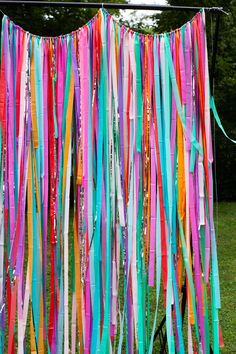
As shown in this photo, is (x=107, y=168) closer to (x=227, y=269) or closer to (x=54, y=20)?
(x=227, y=269)

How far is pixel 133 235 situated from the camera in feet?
9.07

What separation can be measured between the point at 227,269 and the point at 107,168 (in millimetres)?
3798

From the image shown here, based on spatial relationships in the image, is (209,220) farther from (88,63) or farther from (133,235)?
(88,63)

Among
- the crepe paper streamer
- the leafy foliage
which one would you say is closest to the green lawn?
the crepe paper streamer

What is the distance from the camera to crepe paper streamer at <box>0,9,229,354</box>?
8.98 ft

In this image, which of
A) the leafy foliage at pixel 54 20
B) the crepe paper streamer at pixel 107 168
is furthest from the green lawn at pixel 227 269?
the leafy foliage at pixel 54 20

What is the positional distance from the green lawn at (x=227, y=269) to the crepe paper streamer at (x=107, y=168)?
1.34 meters

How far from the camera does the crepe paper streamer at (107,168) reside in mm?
2736

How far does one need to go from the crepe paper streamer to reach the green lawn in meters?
1.34

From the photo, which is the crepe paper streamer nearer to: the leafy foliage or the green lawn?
the green lawn

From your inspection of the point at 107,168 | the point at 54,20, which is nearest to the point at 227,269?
the point at 107,168

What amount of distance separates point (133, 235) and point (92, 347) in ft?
1.73

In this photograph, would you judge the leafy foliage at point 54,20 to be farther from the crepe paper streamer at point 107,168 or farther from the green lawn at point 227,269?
the crepe paper streamer at point 107,168

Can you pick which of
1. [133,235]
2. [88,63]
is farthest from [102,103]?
[133,235]
